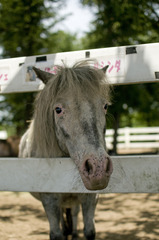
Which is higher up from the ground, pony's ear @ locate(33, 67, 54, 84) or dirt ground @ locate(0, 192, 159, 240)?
pony's ear @ locate(33, 67, 54, 84)

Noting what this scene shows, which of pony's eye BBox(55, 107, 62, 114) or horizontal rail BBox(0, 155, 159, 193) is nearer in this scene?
horizontal rail BBox(0, 155, 159, 193)

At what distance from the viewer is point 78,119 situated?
5.99 ft

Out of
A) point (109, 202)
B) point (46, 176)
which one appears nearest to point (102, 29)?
point (109, 202)

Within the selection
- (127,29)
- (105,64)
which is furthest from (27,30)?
(105,64)

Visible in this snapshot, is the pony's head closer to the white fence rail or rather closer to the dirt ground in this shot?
the dirt ground

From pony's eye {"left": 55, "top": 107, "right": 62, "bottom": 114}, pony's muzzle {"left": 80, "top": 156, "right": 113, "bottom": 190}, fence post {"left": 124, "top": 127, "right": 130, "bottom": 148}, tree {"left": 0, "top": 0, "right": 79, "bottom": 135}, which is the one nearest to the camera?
pony's muzzle {"left": 80, "top": 156, "right": 113, "bottom": 190}

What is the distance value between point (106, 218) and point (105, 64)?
2.94 m

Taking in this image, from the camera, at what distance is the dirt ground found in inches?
140

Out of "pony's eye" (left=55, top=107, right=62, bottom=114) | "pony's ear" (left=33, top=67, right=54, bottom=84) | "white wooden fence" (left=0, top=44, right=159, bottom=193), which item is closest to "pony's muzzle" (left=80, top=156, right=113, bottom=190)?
"white wooden fence" (left=0, top=44, right=159, bottom=193)

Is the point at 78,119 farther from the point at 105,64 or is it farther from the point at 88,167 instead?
the point at 105,64

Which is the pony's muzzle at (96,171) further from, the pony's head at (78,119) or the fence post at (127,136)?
the fence post at (127,136)

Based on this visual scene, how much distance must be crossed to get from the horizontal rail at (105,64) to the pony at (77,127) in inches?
7.9

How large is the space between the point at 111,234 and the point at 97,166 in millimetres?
2505

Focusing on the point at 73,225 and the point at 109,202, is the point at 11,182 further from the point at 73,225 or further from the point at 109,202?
the point at 109,202
